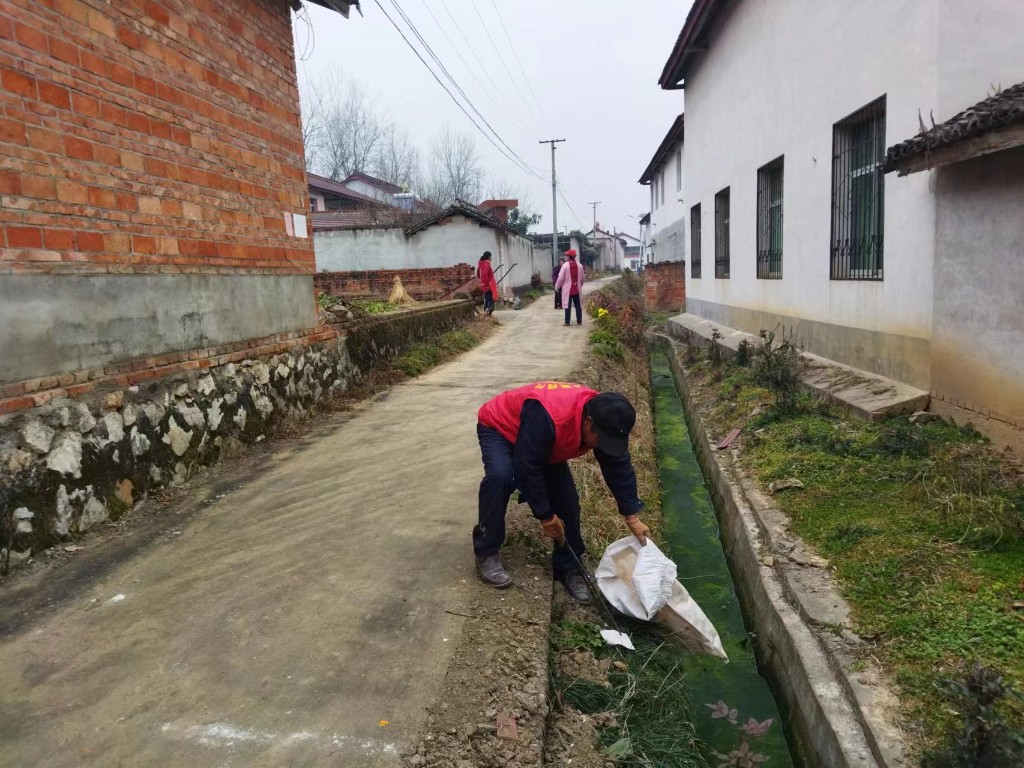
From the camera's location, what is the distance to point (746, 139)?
10.6m

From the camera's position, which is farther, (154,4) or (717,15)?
(717,15)

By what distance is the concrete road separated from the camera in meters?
2.29

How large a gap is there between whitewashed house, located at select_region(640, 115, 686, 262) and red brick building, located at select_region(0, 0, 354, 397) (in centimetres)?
1596

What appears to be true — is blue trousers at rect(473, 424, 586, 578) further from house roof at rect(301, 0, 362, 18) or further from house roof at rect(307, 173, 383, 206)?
house roof at rect(307, 173, 383, 206)

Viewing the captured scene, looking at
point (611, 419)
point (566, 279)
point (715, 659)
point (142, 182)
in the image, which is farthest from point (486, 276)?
point (611, 419)

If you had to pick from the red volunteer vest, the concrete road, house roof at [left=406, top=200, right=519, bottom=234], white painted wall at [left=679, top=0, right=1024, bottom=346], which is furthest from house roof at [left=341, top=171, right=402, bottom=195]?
the red volunteer vest

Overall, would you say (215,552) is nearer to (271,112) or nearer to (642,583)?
(642,583)

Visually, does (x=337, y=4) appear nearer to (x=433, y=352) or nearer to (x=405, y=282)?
(x=433, y=352)

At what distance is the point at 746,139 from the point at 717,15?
2673mm

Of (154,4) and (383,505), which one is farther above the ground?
(154,4)

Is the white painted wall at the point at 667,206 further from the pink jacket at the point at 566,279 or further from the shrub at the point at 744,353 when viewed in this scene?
the shrub at the point at 744,353

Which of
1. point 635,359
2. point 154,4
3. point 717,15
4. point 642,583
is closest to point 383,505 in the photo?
point 642,583

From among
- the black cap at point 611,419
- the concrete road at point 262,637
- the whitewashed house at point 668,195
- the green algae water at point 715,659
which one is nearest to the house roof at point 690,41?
the whitewashed house at point 668,195

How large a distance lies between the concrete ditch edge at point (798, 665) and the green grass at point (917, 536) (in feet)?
0.61
